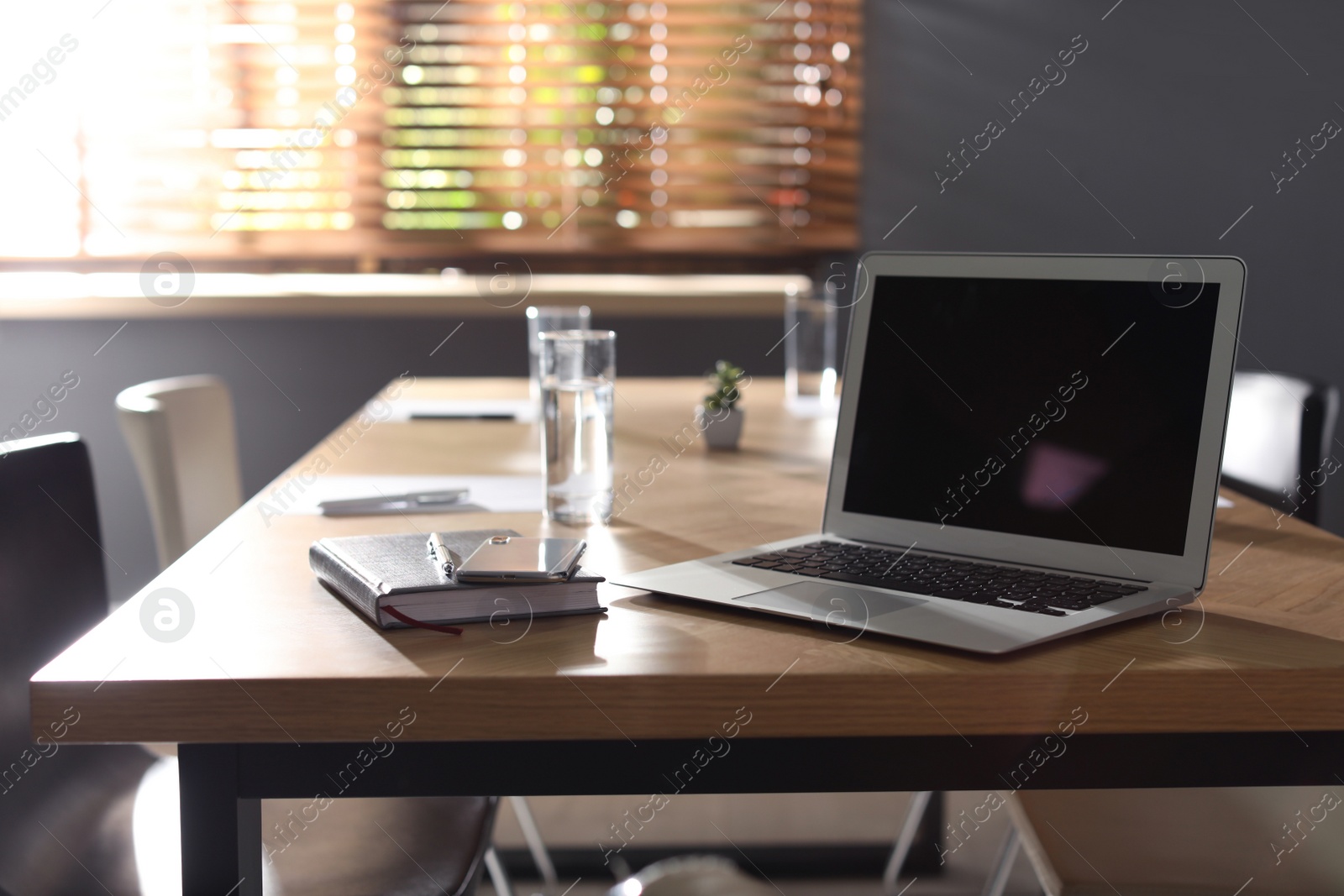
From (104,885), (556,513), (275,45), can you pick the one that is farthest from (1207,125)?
(275,45)

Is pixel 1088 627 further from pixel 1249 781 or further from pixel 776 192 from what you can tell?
pixel 776 192

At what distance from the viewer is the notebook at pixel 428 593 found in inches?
31.9

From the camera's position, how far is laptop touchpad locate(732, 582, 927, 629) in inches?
32.1

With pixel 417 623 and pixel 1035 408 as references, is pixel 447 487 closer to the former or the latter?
pixel 417 623

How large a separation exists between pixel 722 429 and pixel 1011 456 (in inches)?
28.8

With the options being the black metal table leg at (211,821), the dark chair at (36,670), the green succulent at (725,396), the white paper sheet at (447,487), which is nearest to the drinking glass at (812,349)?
the green succulent at (725,396)

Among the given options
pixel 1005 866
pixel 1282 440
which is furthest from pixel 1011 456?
pixel 1282 440

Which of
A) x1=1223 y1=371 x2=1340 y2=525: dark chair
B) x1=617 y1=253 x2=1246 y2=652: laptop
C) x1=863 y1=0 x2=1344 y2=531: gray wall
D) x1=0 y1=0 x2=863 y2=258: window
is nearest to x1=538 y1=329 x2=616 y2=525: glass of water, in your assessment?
x1=617 y1=253 x2=1246 y2=652: laptop

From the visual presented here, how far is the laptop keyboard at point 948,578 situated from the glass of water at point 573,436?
0.28 m

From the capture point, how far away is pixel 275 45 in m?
3.32

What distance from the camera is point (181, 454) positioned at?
Answer: 6.39 ft

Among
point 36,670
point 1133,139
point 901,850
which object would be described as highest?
point 1133,139

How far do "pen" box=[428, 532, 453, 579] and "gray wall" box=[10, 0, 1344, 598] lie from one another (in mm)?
1642

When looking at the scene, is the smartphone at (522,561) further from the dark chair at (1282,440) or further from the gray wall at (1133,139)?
the gray wall at (1133,139)
